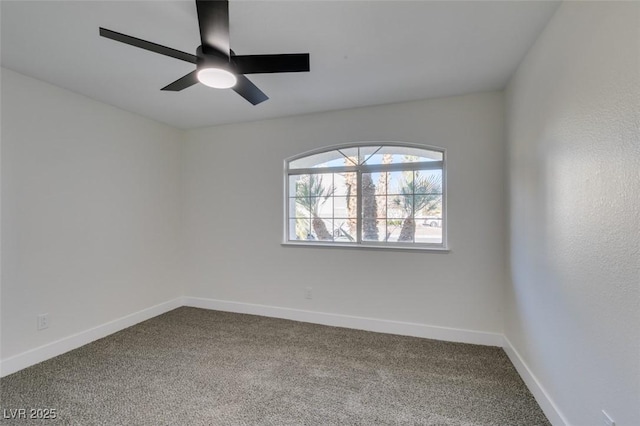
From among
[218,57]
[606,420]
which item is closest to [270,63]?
[218,57]

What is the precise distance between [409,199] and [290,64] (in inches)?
77.6

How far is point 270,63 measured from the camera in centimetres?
164

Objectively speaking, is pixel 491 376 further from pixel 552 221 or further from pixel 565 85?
pixel 565 85

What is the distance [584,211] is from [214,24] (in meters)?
2.05

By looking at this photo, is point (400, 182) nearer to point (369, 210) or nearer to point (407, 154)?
point (407, 154)

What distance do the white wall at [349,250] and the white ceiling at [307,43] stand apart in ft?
1.17

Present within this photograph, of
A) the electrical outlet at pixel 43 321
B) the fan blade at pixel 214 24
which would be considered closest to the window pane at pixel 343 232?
the fan blade at pixel 214 24

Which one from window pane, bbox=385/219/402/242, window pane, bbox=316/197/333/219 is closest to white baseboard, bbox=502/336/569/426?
window pane, bbox=385/219/402/242

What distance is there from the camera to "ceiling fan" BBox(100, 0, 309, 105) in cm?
133

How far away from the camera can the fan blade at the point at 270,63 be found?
157 centimetres

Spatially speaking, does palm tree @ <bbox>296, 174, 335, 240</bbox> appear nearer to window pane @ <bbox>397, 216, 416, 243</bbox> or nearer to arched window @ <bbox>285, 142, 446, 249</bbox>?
arched window @ <bbox>285, 142, 446, 249</bbox>

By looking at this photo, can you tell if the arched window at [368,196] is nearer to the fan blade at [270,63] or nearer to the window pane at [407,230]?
the window pane at [407,230]

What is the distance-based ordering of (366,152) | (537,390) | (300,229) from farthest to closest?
1. (300,229)
2. (366,152)
3. (537,390)

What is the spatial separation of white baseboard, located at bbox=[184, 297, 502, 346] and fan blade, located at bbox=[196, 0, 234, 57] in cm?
276
